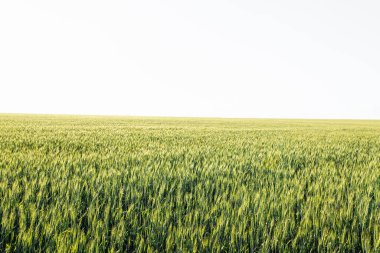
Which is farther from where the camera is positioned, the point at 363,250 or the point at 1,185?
the point at 1,185

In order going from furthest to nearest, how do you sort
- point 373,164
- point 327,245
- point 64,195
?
point 373,164
point 64,195
point 327,245

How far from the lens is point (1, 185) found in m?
3.59

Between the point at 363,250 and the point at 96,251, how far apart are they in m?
2.23

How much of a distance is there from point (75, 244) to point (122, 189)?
1511 millimetres

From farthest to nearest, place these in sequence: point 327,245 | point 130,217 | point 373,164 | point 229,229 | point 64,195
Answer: point 373,164
point 64,195
point 130,217
point 229,229
point 327,245

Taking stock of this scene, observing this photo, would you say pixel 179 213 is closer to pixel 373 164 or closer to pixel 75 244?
pixel 75 244

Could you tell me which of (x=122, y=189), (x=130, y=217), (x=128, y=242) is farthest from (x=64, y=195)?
(x=128, y=242)

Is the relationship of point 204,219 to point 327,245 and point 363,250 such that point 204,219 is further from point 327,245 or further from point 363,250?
point 363,250

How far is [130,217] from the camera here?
2.78m

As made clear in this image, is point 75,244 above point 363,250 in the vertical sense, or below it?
above

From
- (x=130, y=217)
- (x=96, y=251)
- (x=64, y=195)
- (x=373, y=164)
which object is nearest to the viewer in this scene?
(x=96, y=251)

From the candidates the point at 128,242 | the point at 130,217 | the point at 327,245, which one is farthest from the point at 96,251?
the point at 327,245

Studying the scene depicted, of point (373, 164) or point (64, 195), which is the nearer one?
point (64, 195)

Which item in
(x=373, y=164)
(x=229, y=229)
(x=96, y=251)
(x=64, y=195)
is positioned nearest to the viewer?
(x=96, y=251)
